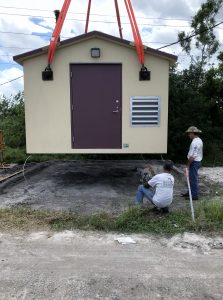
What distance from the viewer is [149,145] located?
8562 millimetres

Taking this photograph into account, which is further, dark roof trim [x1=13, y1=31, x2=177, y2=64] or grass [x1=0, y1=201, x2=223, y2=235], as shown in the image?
dark roof trim [x1=13, y1=31, x2=177, y2=64]

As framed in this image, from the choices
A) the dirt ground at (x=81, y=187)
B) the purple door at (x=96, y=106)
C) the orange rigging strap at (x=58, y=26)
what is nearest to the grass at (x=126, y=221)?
the dirt ground at (x=81, y=187)

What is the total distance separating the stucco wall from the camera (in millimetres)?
8266

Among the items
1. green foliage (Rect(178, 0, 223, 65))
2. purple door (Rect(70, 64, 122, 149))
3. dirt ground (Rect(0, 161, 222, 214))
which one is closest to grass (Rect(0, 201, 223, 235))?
dirt ground (Rect(0, 161, 222, 214))

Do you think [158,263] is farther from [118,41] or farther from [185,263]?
[118,41]

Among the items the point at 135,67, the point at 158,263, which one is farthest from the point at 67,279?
the point at 135,67

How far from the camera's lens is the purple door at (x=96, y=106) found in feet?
27.4

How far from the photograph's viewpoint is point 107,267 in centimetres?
412

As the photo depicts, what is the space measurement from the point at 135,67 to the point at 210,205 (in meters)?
3.89

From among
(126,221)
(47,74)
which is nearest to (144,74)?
(47,74)

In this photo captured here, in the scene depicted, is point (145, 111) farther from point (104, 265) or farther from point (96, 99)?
point (104, 265)

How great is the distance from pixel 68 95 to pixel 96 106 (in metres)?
0.71

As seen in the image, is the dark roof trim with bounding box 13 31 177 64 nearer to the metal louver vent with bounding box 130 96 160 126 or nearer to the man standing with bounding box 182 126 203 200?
the metal louver vent with bounding box 130 96 160 126

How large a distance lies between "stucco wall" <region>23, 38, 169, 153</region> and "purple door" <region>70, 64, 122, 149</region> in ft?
0.40
